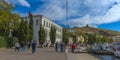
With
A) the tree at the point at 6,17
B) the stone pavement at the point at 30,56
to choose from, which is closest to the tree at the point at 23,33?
the tree at the point at 6,17

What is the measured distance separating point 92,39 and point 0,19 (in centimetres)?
10644

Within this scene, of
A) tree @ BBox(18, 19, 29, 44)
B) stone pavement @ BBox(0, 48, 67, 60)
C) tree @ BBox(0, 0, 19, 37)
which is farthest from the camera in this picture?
tree @ BBox(18, 19, 29, 44)

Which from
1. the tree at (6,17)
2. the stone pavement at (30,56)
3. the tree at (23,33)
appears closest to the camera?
the stone pavement at (30,56)

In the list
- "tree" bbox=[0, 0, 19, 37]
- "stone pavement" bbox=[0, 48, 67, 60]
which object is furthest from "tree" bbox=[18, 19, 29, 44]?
"stone pavement" bbox=[0, 48, 67, 60]

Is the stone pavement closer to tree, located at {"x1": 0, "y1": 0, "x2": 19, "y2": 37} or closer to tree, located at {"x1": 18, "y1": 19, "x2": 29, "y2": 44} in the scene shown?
tree, located at {"x1": 0, "y1": 0, "x2": 19, "y2": 37}

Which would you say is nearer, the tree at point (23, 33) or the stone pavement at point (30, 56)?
the stone pavement at point (30, 56)

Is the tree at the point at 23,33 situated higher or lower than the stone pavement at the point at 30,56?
higher

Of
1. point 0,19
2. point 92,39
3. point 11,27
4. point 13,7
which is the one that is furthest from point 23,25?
point 92,39

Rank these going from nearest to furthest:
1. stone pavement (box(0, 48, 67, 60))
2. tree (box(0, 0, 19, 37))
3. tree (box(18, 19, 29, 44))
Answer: stone pavement (box(0, 48, 67, 60)) → tree (box(0, 0, 19, 37)) → tree (box(18, 19, 29, 44))

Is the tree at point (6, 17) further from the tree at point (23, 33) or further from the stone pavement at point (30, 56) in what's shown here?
the stone pavement at point (30, 56)

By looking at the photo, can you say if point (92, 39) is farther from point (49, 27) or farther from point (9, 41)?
point (9, 41)

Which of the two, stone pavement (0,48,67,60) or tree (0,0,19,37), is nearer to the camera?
stone pavement (0,48,67,60)

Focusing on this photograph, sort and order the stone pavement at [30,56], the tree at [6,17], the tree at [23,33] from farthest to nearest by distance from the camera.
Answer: the tree at [23,33]
the tree at [6,17]
the stone pavement at [30,56]

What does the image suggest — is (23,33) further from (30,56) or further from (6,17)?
(30,56)
